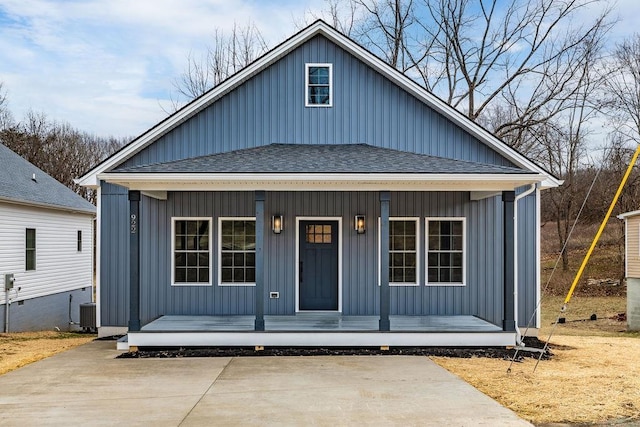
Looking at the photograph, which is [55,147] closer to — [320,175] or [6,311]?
[6,311]

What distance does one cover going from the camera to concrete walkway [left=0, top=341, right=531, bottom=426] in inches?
260

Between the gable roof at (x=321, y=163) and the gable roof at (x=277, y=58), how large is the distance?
0.89 metres

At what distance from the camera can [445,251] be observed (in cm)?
1262

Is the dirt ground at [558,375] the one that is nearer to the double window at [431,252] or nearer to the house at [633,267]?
the double window at [431,252]

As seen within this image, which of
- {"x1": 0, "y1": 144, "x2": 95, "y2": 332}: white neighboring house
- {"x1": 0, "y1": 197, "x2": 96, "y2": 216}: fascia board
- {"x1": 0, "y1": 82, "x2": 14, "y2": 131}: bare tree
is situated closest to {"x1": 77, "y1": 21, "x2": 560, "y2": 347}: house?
{"x1": 0, "y1": 197, "x2": 96, "y2": 216}: fascia board

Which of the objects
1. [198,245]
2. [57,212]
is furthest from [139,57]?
[198,245]

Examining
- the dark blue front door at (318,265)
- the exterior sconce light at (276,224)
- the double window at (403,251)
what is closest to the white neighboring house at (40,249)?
the exterior sconce light at (276,224)

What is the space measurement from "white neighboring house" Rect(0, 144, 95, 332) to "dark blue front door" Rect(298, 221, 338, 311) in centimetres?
780

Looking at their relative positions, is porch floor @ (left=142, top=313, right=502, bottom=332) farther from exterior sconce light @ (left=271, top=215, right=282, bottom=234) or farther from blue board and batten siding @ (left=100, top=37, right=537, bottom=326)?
exterior sconce light @ (left=271, top=215, right=282, bottom=234)

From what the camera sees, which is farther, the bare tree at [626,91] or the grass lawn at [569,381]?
the bare tree at [626,91]

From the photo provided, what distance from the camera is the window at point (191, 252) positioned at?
12.5 metres

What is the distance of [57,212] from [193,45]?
1138 cm

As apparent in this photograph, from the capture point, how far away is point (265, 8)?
84.2 feet

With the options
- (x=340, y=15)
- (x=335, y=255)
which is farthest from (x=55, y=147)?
(x=335, y=255)
